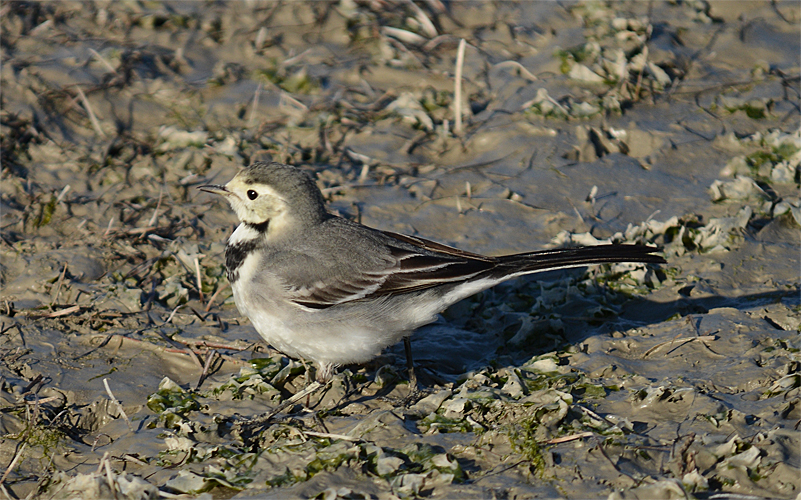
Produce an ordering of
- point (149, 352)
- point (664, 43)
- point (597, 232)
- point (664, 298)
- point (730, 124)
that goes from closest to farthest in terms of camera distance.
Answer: point (149, 352) → point (664, 298) → point (597, 232) → point (730, 124) → point (664, 43)

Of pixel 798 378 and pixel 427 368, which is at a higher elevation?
pixel 798 378

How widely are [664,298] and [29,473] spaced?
5215 mm

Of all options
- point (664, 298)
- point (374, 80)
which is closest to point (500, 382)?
point (664, 298)

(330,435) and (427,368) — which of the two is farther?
(427,368)

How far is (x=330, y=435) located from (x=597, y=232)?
388cm

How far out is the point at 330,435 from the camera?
479 cm

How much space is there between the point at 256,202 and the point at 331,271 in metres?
A: 0.88

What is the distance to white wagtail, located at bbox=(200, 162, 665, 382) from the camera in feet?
18.4

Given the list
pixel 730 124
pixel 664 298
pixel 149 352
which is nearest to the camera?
pixel 149 352

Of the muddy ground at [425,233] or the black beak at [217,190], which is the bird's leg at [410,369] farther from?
the black beak at [217,190]

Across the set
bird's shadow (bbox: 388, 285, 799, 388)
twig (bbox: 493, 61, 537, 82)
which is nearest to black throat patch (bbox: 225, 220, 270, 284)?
bird's shadow (bbox: 388, 285, 799, 388)

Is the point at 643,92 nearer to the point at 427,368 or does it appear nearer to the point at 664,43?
the point at 664,43

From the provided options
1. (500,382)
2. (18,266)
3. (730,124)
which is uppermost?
(730,124)

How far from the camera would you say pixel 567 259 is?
5.77 metres
